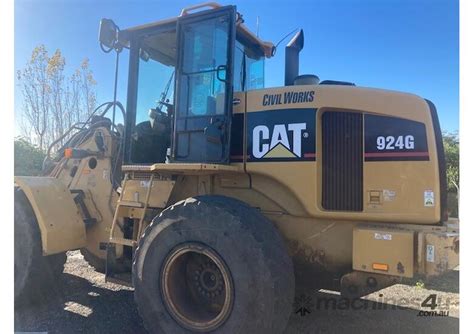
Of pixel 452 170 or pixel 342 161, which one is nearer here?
pixel 342 161

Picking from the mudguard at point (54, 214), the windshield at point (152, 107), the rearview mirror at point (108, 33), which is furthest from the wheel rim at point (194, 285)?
the rearview mirror at point (108, 33)

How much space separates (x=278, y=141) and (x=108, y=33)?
2.38m

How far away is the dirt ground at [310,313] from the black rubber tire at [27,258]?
0.57 feet

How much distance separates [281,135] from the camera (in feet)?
11.5

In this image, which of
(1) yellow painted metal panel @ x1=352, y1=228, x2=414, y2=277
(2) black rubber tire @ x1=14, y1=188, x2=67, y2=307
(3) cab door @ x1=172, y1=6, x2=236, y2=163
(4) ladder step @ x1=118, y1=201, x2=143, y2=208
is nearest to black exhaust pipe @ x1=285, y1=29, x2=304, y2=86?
(3) cab door @ x1=172, y1=6, x2=236, y2=163

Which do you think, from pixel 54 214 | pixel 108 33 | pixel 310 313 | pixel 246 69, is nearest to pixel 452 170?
pixel 310 313

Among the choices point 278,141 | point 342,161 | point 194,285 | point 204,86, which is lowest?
point 194,285

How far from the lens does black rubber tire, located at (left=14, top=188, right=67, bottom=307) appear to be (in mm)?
4246

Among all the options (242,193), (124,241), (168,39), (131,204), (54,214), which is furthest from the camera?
(168,39)

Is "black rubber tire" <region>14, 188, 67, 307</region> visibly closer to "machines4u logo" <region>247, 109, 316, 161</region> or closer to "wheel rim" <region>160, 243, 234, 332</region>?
"wheel rim" <region>160, 243, 234, 332</region>

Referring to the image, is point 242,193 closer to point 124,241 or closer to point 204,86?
point 204,86

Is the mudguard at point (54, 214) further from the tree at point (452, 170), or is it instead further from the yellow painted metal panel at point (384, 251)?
Result: the tree at point (452, 170)

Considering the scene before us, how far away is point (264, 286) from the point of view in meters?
2.95

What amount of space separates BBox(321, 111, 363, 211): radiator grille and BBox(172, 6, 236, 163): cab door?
3.07 feet
